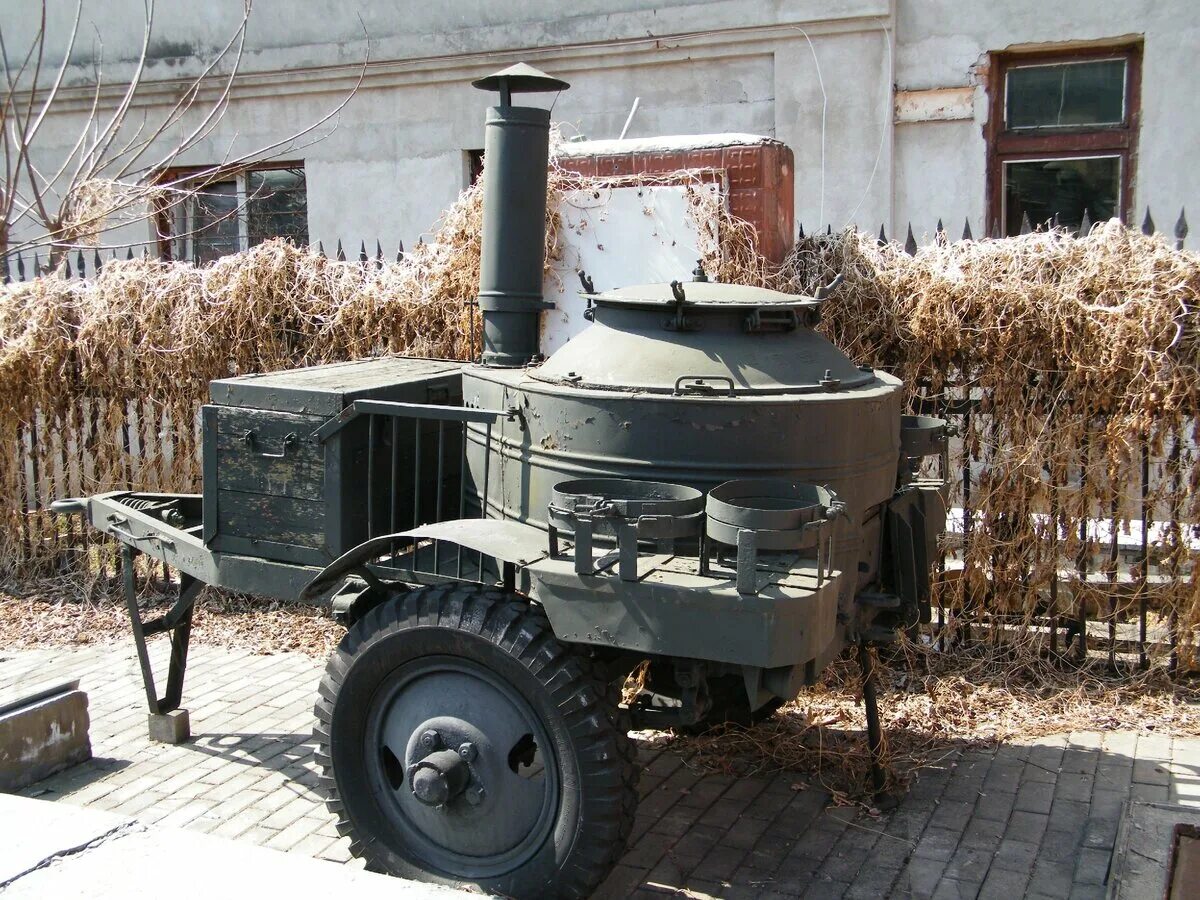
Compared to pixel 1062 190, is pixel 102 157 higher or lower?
lower

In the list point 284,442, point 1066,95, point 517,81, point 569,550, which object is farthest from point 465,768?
point 1066,95

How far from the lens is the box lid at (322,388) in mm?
4562

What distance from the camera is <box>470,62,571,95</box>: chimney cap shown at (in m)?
5.23

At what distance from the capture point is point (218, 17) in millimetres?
12312

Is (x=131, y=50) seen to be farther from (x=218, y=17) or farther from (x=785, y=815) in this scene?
(x=785, y=815)

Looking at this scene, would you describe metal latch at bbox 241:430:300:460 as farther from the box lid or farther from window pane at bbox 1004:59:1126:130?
window pane at bbox 1004:59:1126:130

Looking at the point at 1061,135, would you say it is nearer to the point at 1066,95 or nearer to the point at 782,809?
the point at 1066,95

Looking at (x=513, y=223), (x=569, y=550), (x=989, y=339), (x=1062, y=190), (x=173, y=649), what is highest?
(x=1062, y=190)

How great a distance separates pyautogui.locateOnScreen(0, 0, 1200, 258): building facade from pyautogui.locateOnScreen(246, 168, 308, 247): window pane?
23mm

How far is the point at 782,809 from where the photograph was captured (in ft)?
15.7

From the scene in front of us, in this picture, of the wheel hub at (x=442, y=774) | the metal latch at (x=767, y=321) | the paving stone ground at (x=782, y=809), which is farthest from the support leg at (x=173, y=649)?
the metal latch at (x=767, y=321)

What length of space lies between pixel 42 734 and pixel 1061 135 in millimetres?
8570

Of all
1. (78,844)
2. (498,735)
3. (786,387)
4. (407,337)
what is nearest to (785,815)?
(498,735)

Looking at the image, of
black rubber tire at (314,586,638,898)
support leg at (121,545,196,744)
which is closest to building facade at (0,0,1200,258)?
support leg at (121,545,196,744)
